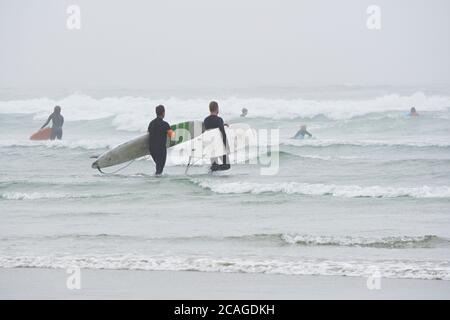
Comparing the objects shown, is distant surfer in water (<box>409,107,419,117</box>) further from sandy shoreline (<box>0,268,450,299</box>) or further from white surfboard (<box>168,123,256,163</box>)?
sandy shoreline (<box>0,268,450,299</box>)

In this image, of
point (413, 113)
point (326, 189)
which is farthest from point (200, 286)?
point (413, 113)

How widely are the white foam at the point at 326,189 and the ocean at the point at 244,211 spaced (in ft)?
0.07

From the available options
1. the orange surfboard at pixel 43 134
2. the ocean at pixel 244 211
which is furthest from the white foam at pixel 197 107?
the ocean at pixel 244 211

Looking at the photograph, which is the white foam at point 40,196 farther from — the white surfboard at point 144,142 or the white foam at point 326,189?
the white surfboard at point 144,142

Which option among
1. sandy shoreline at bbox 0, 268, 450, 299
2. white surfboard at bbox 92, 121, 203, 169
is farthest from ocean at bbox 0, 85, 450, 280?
white surfboard at bbox 92, 121, 203, 169

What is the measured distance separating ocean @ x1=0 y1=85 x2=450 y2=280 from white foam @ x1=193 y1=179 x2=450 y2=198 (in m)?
0.02

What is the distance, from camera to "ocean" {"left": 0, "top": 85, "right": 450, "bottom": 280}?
689 centimetres

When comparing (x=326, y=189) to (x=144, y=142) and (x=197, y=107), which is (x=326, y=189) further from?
(x=197, y=107)

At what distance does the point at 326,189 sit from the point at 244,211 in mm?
1874

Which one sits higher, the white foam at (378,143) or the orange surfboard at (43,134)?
the orange surfboard at (43,134)

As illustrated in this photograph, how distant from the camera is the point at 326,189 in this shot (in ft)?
36.3

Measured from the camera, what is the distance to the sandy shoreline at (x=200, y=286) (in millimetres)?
5703

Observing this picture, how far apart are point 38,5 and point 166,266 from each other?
49.3m

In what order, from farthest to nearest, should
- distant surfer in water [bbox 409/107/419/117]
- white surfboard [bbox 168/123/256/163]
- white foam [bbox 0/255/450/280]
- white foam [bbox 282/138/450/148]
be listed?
distant surfer in water [bbox 409/107/419/117]
white foam [bbox 282/138/450/148]
white surfboard [bbox 168/123/256/163]
white foam [bbox 0/255/450/280]
